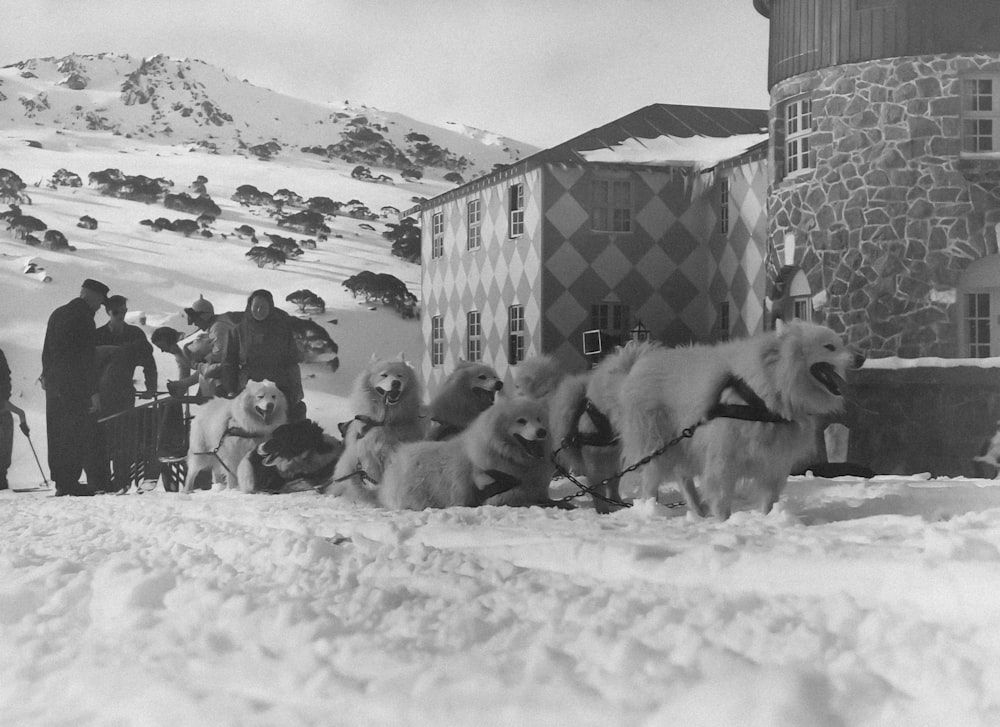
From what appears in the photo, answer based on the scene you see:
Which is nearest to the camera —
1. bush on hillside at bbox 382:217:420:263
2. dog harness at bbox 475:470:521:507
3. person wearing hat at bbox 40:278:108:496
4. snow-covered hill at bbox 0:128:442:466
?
dog harness at bbox 475:470:521:507

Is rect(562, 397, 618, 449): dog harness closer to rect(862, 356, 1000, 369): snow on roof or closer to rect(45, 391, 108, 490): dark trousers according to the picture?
rect(862, 356, 1000, 369): snow on roof

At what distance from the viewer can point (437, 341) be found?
6.46 meters

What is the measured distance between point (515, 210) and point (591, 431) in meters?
3.83

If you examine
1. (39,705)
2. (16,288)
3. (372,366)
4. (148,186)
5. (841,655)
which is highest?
(148,186)

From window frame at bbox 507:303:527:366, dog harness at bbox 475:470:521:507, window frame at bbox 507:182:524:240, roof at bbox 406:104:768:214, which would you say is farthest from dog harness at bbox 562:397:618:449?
window frame at bbox 507:182:524:240

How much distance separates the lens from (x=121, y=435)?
18.8 feet

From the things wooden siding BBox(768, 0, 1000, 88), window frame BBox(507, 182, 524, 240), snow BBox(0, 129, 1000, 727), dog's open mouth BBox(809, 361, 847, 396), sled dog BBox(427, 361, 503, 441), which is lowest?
snow BBox(0, 129, 1000, 727)

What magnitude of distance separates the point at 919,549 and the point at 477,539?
1.22m

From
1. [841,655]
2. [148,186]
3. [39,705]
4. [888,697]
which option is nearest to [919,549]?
[841,655]

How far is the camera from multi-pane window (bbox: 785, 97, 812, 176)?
18.8ft

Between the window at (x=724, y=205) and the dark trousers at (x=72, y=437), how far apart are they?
3.60 m

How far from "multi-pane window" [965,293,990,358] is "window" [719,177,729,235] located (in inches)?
Result: 62.9

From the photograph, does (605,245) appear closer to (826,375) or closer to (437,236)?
(437,236)

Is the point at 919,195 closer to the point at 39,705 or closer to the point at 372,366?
the point at 372,366
